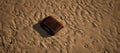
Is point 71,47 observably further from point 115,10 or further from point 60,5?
point 115,10

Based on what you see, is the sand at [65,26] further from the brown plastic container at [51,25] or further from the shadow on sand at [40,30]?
the brown plastic container at [51,25]

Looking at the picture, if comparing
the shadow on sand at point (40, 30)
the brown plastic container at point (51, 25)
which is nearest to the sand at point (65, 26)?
the shadow on sand at point (40, 30)

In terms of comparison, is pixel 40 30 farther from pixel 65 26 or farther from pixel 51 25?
pixel 65 26

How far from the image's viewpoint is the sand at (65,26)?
4.88m

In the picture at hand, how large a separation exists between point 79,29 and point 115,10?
5.04ft

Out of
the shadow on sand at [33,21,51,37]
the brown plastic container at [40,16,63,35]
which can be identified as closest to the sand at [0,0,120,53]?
the shadow on sand at [33,21,51,37]

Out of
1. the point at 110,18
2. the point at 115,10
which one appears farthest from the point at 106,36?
the point at 115,10

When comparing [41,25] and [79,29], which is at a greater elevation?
[41,25]

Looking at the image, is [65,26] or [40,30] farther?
[65,26]

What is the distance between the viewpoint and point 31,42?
4895mm

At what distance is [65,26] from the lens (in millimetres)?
5289

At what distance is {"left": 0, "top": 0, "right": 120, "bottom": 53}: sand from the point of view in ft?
16.0

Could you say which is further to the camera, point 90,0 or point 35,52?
point 90,0

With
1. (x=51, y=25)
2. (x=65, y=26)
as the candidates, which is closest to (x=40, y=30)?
(x=51, y=25)
